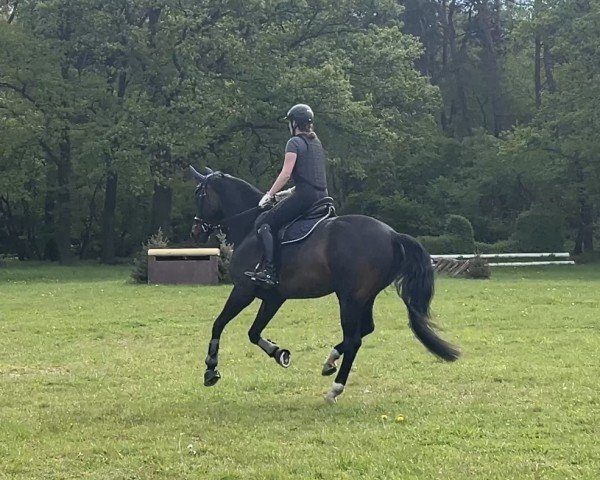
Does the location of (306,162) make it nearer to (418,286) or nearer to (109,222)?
(418,286)

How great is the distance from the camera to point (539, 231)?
4088cm

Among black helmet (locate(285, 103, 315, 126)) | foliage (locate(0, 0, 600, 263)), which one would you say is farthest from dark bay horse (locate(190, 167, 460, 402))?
foliage (locate(0, 0, 600, 263))

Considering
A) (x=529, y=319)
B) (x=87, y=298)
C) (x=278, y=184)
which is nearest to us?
(x=278, y=184)

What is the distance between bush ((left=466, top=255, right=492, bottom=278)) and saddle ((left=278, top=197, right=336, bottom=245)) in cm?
1970

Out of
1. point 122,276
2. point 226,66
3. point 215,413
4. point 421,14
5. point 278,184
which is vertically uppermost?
point 421,14

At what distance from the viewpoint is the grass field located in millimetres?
6422

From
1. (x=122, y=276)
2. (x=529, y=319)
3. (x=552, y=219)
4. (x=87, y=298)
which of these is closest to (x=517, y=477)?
(x=529, y=319)

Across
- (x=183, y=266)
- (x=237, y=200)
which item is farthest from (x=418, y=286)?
(x=183, y=266)

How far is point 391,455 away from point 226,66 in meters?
31.3

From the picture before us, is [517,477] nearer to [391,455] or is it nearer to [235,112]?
[391,455]

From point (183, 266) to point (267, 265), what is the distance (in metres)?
17.1

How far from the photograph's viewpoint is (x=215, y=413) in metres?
8.30

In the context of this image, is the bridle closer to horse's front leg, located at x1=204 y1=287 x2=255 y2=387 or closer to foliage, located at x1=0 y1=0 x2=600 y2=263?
horse's front leg, located at x1=204 y1=287 x2=255 y2=387

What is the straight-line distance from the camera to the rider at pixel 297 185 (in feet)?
30.6
